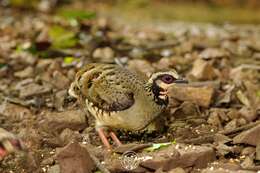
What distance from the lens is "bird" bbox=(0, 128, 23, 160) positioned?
17.5 ft

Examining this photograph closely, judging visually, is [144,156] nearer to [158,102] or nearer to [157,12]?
[158,102]

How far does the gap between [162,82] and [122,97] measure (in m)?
0.41

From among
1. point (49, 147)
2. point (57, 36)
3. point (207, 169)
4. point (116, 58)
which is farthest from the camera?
point (57, 36)

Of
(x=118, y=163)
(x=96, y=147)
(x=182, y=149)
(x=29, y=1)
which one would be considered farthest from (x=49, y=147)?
(x=29, y=1)

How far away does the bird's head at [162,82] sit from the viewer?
5.98 metres

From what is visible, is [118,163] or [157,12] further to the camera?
[157,12]

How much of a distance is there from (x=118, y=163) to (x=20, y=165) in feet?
2.83

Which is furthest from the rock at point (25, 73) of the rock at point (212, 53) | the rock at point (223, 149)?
the rock at point (223, 149)

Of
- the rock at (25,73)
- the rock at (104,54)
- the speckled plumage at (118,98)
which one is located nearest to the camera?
the speckled plumage at (118,98)

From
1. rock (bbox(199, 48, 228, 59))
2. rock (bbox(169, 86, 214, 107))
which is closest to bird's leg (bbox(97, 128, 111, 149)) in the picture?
rock (bbox(169, 86, 214, 107))

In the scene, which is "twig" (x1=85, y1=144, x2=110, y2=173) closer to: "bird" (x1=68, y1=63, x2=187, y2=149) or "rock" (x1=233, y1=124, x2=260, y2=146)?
"bird" (x1=68, y1=63, x2=187, y2=149)

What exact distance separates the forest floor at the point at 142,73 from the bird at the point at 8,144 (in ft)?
0.81

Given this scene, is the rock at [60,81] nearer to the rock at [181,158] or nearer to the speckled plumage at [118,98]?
the speckled plumage at [118,98]

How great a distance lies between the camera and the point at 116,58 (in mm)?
8828
